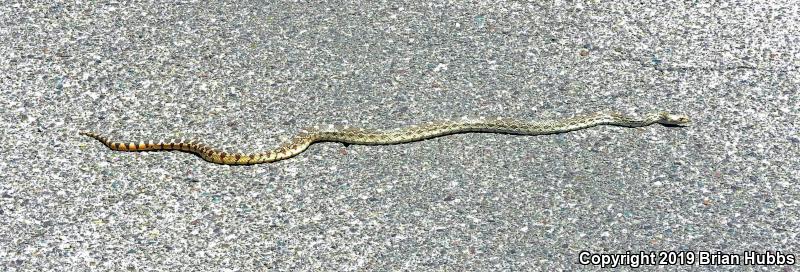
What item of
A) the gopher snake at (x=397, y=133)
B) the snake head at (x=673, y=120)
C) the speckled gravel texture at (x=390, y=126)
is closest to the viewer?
the speckled gravel texture at (x=390, y=126)

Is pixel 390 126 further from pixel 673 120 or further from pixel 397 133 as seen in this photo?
pixel 673 120

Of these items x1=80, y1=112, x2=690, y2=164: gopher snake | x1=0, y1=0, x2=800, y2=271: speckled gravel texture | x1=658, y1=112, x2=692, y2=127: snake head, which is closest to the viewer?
x1=0, y1=0, x2=800, y2=271: speckled gravel texture

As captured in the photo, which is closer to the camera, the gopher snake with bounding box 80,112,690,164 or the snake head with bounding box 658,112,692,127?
the gopher snake with bounding box 80,112,690,164

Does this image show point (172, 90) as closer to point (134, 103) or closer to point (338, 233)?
point (134, 103)

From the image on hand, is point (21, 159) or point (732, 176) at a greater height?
point (732, 176)

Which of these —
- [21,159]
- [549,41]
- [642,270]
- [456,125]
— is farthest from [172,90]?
[642,270]

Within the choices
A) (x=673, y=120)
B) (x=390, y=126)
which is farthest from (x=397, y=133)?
(x=673, y=120)
